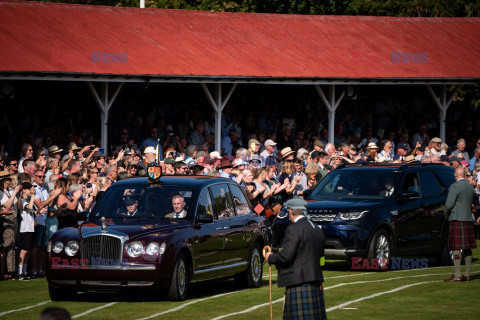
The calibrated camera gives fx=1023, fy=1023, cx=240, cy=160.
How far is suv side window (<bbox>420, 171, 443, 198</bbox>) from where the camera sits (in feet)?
68.9

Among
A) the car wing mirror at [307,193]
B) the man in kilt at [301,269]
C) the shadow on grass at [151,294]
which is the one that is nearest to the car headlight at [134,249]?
the shadow on grass at [151,294]

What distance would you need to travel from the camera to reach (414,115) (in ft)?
112

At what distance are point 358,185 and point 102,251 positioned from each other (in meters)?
7.22

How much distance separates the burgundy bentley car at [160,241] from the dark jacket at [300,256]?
3.87 meters

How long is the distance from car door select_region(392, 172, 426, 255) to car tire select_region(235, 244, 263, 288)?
339 centimetres

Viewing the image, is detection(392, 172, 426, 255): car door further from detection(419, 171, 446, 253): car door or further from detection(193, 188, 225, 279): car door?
detection(193, 188, 225, 279): car door

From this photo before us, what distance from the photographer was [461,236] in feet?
59.9

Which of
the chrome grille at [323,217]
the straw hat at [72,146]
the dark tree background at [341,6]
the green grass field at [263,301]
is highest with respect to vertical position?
the dark tree background at [341,6]

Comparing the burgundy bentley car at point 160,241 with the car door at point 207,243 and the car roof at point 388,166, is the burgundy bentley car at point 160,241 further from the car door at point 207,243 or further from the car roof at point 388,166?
the car roof at point 388,166

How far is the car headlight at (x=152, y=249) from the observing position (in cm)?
1486

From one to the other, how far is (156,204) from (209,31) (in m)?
15.3

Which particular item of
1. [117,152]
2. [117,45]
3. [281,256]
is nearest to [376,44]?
[117,45]

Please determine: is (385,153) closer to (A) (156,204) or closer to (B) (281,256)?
(A) (156,204)

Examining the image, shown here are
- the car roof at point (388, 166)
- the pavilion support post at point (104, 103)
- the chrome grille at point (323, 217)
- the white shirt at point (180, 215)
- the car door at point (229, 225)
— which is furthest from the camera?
the pavilion support post at point (104, 103)
